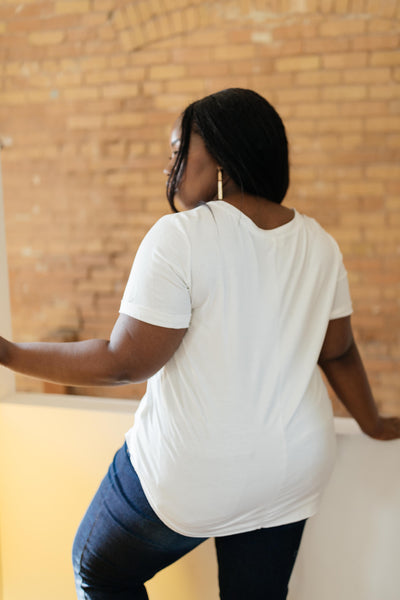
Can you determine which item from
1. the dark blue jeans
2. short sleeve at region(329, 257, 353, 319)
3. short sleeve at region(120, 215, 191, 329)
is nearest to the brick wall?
short sleeve at region(329, 257, 353, 319)

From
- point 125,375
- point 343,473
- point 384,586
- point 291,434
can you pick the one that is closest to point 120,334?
point 125,375

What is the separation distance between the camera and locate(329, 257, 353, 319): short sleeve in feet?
2.92

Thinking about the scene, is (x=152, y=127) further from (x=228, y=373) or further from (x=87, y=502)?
(x=228, y=373)

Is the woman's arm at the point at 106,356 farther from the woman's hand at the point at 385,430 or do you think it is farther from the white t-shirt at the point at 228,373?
the woman's hand at the point at 385,430

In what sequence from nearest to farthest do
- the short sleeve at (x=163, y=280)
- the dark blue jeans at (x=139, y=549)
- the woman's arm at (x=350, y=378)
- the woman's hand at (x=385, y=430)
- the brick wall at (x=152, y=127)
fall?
the short sleeve at (x=163, y=280) → the dark blue jeans at (x=139, y=549) → the woman's arm at (x=350, y=378) → the woman's hand at (x=385, y=430) → the brick wall at (x=152, y=127)

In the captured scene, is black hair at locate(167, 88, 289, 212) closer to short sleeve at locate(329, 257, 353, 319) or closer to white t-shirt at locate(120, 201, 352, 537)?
white t-shirt at locate(120, 201, 352, 537)

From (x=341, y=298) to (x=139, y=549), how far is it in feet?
1.65

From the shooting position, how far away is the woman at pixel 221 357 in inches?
28.8

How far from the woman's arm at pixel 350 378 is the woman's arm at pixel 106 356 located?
33cm

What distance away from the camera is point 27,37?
11.7ft

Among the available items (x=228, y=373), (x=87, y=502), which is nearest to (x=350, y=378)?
(x=228, y=373)

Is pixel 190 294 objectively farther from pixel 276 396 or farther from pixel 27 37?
pixel 27 37

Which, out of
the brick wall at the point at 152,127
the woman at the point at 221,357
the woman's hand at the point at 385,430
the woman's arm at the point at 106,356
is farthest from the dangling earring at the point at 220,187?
the brick wall at the point at 152,127

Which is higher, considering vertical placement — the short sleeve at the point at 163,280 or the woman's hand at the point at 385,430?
the short sleeve at the point at 163,280
